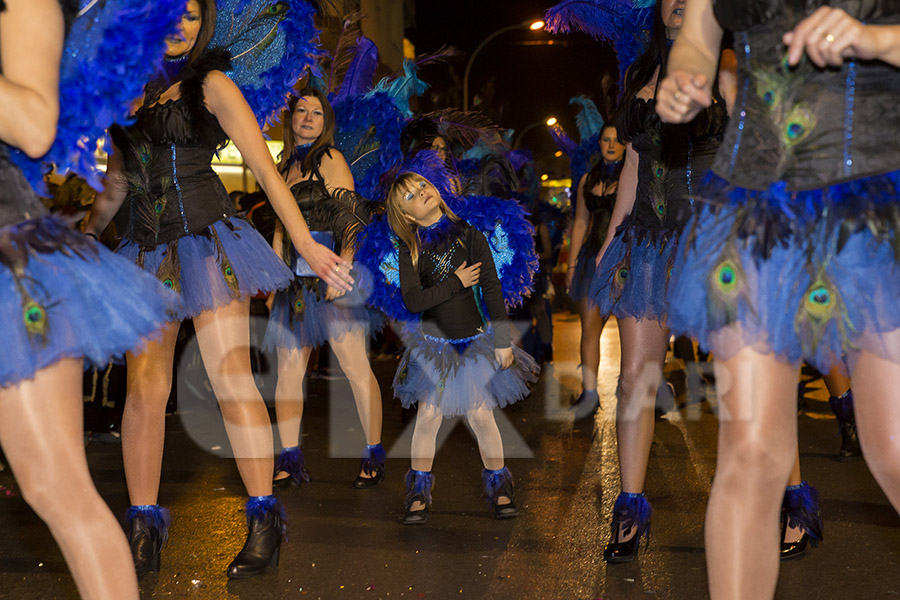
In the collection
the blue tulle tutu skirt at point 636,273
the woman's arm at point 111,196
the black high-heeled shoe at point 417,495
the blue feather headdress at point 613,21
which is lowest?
the black high-heeled shoe at point 417,495

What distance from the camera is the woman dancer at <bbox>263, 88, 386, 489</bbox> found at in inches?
204

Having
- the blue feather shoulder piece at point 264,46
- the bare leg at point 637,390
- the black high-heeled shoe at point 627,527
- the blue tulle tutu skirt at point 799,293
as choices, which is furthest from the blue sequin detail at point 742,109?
the blue feather shoulder piece at point 264,46

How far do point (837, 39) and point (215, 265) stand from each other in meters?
2.39

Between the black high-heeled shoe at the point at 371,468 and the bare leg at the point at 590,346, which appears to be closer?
the black high-heeled shoe at the point at 371,468

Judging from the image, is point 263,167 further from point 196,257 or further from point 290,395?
point 290,395

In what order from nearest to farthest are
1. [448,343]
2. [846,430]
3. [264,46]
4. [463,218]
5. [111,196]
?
[111,196], [264,46], [448,343], [463,218], [846,430]

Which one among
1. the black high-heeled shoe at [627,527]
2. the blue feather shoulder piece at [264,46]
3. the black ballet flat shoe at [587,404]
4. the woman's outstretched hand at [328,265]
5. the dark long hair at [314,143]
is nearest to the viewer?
the woman's outstretched hand at [328,265]

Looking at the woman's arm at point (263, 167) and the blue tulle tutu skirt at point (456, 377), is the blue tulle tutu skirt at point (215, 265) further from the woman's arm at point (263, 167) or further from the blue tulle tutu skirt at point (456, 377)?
the blue tulle tutu skirt at point (456, 377)

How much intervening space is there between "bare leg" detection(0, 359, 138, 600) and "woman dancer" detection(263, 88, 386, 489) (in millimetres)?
3016

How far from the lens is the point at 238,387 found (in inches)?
142

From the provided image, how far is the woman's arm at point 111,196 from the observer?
12.1 feet

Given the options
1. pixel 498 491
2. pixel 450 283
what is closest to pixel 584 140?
pixel 450 283

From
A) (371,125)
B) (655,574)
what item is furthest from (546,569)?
(371,125)

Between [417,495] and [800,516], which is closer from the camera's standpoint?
[800,516]
